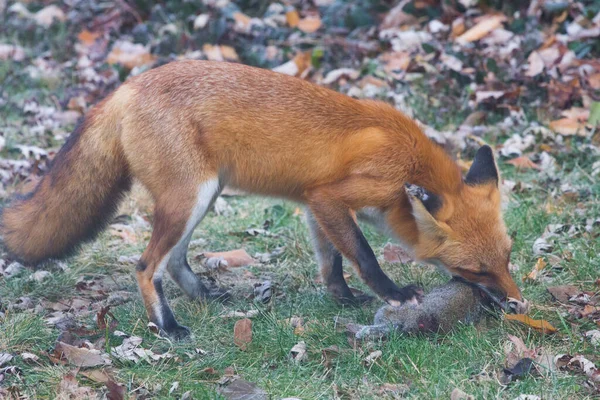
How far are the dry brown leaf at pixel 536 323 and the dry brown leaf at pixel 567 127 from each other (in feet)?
10.6

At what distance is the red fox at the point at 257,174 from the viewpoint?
439cm

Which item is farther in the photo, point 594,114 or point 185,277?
point 594,114

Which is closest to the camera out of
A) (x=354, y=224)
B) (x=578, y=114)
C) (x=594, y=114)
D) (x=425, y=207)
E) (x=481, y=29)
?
(x=425, y=207)

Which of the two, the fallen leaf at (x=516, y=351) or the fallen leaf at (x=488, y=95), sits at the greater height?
the fallen leaf at (x=516, y=351)

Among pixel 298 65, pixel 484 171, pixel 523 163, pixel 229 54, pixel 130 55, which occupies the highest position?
pixel 484 171

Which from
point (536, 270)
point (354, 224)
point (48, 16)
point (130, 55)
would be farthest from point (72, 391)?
point (48, 16)

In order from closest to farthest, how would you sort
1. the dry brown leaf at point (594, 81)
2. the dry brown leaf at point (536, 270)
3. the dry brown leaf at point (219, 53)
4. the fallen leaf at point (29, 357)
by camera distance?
the fallen leaf at point (29, 357)
the dry brown leaf at point (536, 270)
the dry brown leaf at point (594, 81)
the dry brown leaf at point (219, 53)

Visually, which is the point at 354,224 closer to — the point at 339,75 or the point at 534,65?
the point at 534,65

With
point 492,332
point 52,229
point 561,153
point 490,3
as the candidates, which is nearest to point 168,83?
point 52,229

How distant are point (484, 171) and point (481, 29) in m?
4.64

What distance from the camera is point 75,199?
15.3 feet

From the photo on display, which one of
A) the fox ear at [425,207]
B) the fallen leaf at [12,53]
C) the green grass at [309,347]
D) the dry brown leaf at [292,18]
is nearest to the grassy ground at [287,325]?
the green grass at [309,347]

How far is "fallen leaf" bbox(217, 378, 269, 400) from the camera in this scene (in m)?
3.63

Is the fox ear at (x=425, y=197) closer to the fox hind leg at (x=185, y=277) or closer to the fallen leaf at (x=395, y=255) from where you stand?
the fallen leaf at (x=395, y=255)
